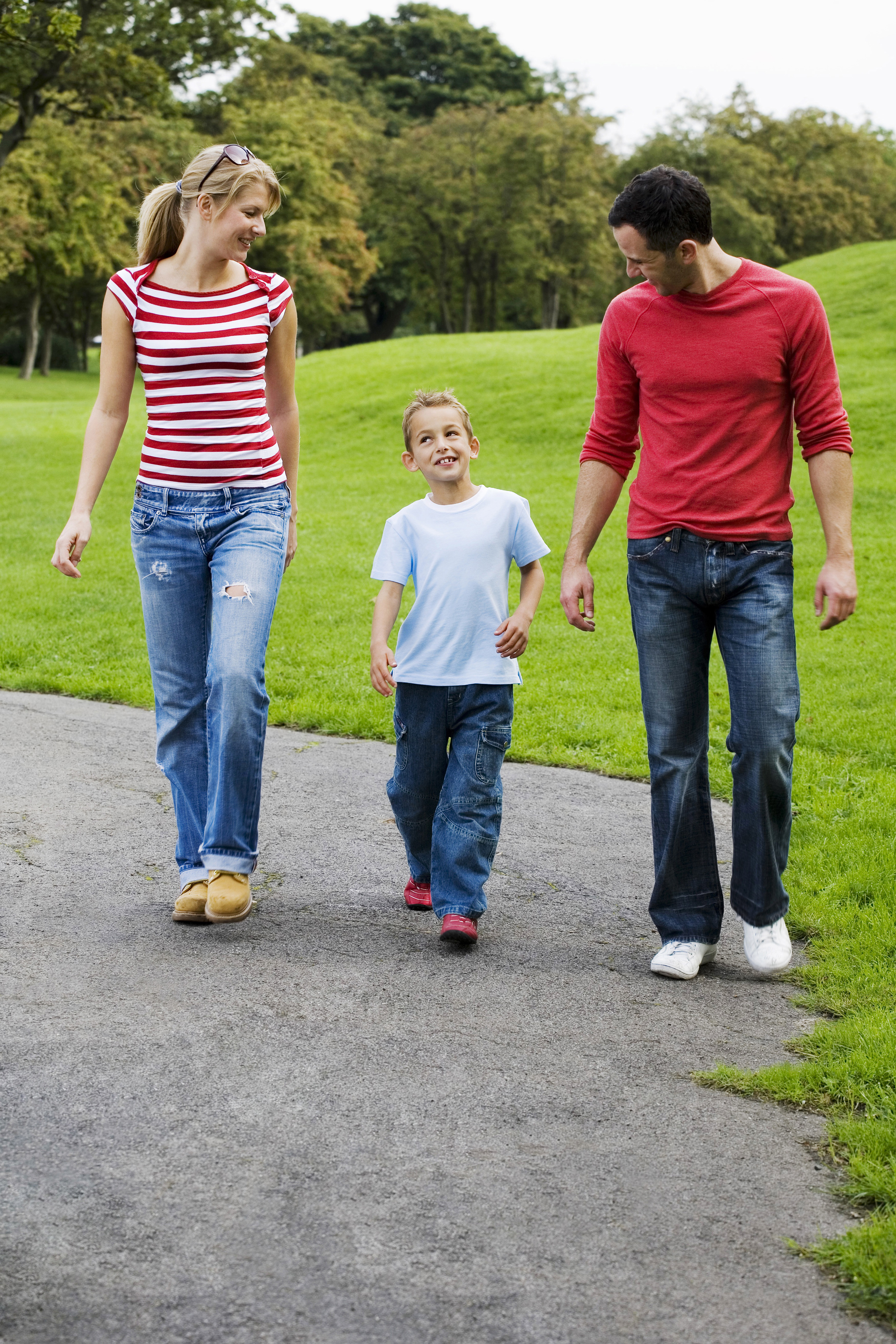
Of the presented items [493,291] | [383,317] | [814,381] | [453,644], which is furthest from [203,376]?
[383,317]

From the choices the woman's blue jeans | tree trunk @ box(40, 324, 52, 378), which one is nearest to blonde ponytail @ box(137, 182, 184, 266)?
the woman's blue jeans

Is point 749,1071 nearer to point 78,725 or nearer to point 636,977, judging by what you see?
point 636,977

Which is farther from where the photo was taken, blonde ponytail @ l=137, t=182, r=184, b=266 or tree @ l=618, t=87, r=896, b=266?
tree @ l=618, t=87, r=896, b=266

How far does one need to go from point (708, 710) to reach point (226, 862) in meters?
1.57

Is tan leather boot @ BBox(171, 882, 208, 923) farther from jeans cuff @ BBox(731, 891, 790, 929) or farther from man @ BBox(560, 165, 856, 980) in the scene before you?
jeans cuff @ BBox(731, 891, 790, 929)

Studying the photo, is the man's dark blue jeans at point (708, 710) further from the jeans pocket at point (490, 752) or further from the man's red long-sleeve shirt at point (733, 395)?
the jeans pocket at point (490, 752)

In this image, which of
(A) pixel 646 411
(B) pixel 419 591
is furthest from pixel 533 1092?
(A) pixel 646 411

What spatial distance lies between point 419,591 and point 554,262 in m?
48.0

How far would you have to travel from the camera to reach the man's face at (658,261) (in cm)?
375

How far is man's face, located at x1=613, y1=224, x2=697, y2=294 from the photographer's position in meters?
3.75

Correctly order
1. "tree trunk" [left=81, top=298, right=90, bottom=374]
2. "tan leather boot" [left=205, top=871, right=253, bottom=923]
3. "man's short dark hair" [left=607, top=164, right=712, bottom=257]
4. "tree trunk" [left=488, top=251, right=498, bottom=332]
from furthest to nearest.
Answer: "tree trunk" [left=81, top=298, right=90, bottom=374] < "tree trunk" [left=488, top=251, right=498, bottom=332] < "tan leather boot" [left=205, top=871, right=253, bottom=923] < "man's short dark hair" [left=607, top=164, right=712, bottom=257]

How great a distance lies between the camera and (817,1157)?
297 centimetres

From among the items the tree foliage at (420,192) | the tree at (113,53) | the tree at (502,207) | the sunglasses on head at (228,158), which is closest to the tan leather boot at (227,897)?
the sunglasses on head at (228,158)

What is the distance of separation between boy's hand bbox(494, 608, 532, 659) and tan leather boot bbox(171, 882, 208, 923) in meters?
1.22
